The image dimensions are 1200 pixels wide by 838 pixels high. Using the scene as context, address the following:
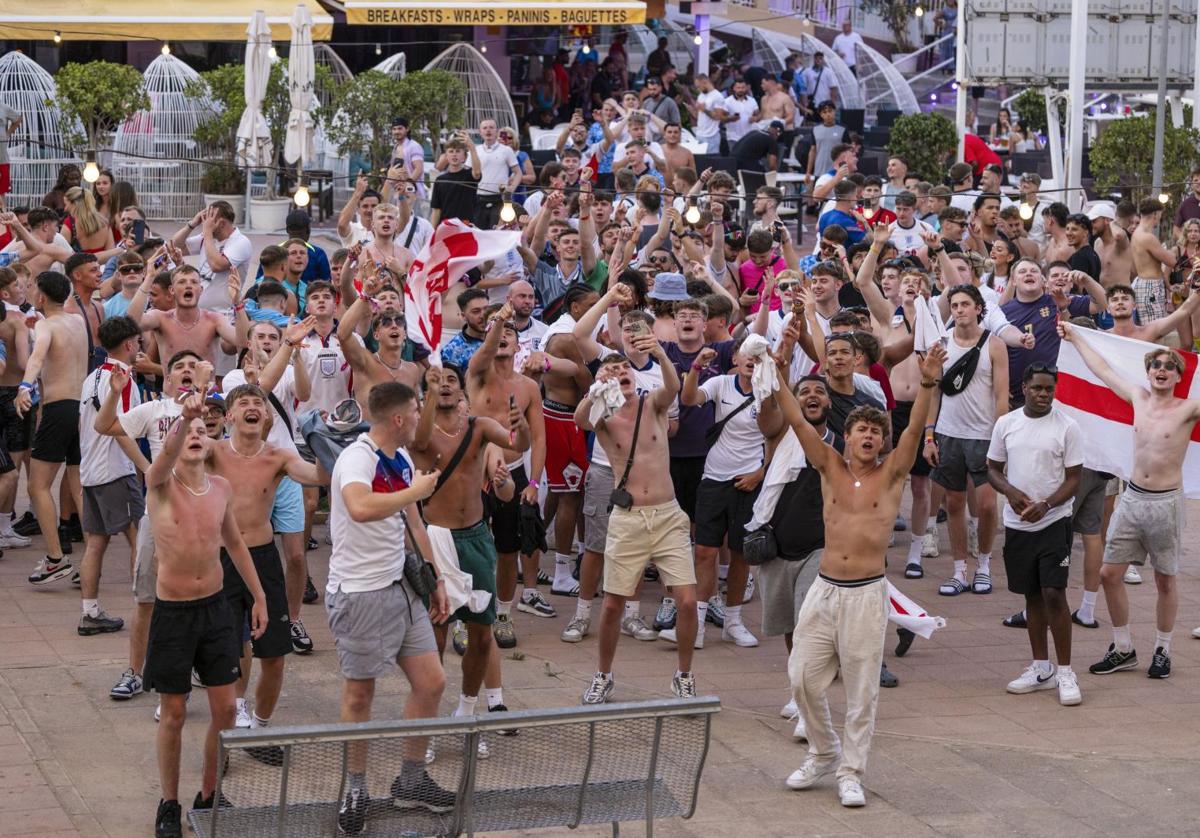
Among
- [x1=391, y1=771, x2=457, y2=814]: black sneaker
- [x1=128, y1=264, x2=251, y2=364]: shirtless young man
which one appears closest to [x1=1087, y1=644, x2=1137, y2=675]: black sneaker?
[x1=391, y1=771, x2=457, y2=814]: black sneaker

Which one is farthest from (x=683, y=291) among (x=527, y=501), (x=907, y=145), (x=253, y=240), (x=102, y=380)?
(x=907, y=145)

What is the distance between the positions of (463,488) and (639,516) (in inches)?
46.5

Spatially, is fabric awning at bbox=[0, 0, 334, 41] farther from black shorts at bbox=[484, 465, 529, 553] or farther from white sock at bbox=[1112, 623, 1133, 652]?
white sock at bbox=[1112, 623, 1133, 652]

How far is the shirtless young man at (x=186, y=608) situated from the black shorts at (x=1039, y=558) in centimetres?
437

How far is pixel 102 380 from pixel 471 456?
109 inches

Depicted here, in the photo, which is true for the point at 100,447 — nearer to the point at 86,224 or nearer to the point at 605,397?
the point at 605,397

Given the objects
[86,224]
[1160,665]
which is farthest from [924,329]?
[86,224]

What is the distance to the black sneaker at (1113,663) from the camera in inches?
397

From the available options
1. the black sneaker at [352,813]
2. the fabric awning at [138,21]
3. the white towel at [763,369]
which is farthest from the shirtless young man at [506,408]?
the fabric awning at [138,21]

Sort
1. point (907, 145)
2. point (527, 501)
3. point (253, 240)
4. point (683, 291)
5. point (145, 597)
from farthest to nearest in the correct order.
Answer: point (907, 145), point (253, 240), point (683, 291), point (527, 501), point (145, 597)

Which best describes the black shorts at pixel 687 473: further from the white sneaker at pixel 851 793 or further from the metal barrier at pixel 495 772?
the metal barrier at pixel 495 772

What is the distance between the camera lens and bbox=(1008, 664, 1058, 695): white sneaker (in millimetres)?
9758

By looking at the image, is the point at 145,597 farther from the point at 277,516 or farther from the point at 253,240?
the point at 253,240

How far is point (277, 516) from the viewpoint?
952cm
